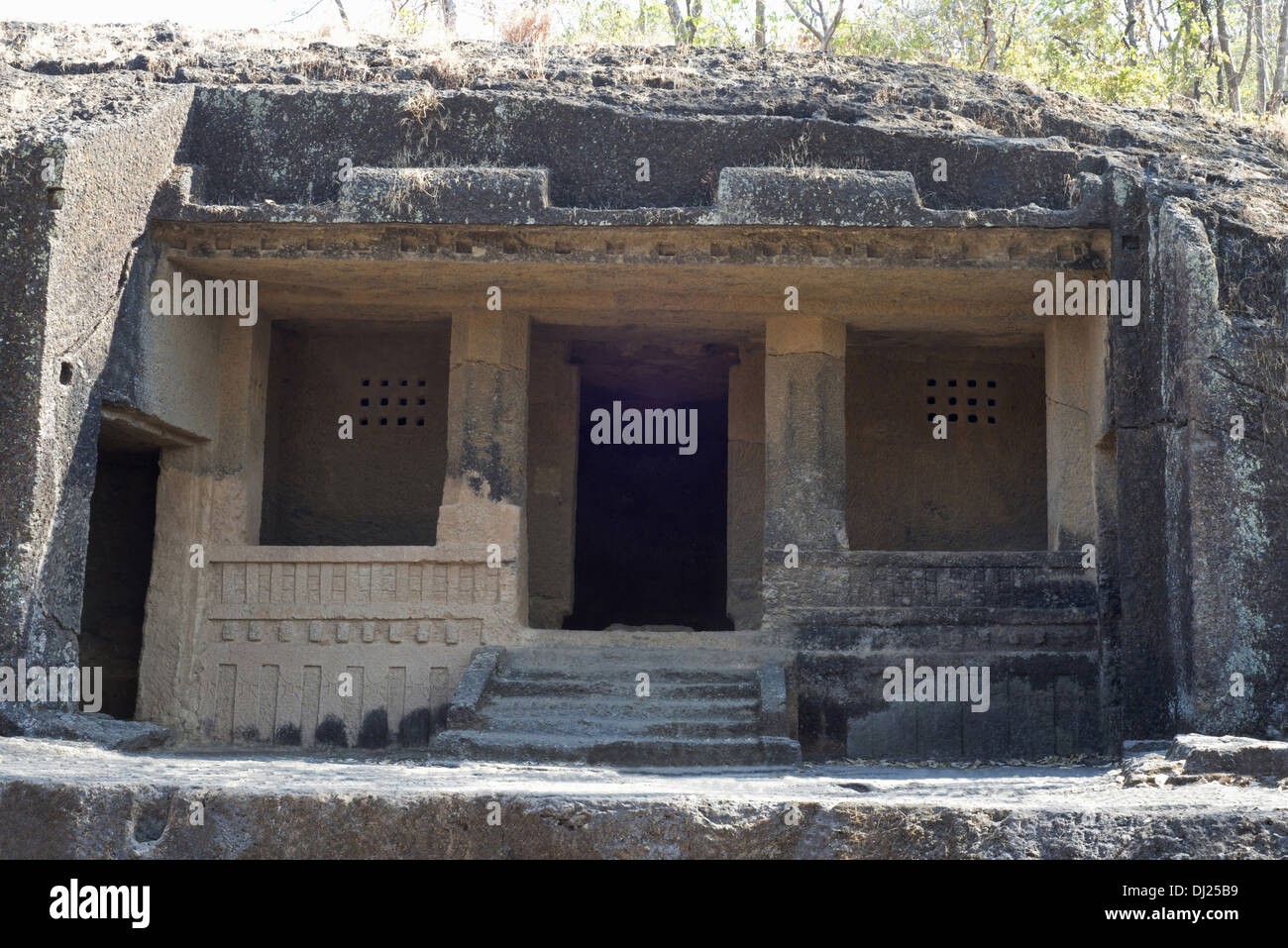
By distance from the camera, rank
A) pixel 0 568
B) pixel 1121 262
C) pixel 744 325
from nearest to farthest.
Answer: pixel 0 568, pixel 1121 262, pixel 744 325

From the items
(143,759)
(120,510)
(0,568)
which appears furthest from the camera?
(120,510)

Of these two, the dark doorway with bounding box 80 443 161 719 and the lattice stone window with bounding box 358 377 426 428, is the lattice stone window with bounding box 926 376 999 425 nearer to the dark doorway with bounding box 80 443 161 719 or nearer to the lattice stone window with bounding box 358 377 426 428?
the lattice stone window with bounding box 358 377 426 428

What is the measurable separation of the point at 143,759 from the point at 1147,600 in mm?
4923

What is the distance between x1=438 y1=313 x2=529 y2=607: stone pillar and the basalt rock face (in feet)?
3.77

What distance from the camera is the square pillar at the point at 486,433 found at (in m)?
8.95

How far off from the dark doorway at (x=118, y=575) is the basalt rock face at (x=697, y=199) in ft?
5.34

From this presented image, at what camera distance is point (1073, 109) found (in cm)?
913

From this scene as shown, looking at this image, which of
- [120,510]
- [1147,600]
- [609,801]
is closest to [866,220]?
[1147,600]

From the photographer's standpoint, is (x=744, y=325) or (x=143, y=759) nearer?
(x=143, y=759)

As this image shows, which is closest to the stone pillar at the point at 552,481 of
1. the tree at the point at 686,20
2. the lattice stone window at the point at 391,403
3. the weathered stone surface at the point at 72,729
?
the lattice stone window at the point at 391,403

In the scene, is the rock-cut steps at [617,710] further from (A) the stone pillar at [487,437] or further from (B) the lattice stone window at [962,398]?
(B) the lattice stone window at [962,398]

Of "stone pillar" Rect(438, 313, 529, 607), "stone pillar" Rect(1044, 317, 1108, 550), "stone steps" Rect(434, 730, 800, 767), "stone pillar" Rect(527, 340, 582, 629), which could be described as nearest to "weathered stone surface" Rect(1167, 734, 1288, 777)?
"stone steps" Rect(434, 730, 800, 767)

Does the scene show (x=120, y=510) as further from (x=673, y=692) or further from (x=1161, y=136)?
(x=1161, y=136)

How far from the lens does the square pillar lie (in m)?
8.95
